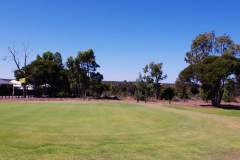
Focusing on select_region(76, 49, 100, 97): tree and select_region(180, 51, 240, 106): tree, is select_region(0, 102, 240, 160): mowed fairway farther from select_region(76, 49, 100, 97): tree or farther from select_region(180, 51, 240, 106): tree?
select_region(76, 49, 100, 97): tree

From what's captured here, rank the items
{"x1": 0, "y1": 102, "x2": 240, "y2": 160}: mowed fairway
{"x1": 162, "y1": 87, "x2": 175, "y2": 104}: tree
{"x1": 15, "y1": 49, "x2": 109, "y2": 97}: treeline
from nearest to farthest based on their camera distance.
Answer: {"x1": 0, "y1": 102, "x2": 240, "y2": 160}: mowed fairway
{"x1": 162, "y1": 87, "x2": 175, "y2": 104}: tree
{"x1": 15, "y1": 49, "x2": 109, "y2": 97}: treeline

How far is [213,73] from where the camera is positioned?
60375 millimetres

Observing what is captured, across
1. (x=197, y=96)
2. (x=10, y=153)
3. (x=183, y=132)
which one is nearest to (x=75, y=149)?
(x=10, y=153)

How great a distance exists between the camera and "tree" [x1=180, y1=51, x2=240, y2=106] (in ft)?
196

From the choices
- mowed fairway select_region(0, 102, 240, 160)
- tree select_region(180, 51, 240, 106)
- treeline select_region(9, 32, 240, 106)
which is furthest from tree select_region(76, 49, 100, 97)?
mowed fairway select_region(0, 102, 240, 160)

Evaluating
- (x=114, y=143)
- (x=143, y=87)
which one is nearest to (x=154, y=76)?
(x=143, y=87)

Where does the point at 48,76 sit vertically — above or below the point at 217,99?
above

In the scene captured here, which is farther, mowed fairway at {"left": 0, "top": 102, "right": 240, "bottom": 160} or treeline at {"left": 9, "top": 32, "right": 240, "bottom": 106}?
treeline at {"left": 9, "top": 32, "right": 240, "bottom": 106}

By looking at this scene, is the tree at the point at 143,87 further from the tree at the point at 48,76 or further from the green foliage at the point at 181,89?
the tree at the point at 48,76

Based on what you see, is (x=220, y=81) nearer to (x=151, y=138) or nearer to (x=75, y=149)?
(x=151, y=138)

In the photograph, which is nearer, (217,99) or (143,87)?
(217,99)

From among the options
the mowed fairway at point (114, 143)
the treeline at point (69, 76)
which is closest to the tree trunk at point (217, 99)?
the treeline at point (69, 76)

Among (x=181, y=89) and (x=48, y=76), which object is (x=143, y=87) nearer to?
(x=181, y=89)

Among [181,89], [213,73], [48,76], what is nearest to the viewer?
[213,73]
